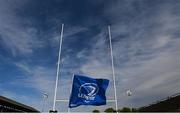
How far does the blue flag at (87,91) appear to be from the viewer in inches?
659

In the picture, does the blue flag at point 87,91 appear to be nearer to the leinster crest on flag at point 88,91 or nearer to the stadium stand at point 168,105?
the leinster crest on flag at point 88,91

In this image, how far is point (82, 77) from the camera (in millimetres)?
17406

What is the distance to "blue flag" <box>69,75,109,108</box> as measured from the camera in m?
16.8

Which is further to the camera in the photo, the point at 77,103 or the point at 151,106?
the point at 151,106

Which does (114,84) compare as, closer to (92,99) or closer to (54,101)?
(92,99)

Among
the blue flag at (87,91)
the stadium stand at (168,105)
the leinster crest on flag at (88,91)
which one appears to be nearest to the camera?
the blue flag at (87,91)

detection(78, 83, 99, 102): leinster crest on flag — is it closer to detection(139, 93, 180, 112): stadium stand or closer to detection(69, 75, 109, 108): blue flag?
detection(69, 75, 109, 108): blue flag

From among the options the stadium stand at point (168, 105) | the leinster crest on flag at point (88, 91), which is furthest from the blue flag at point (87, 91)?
the stadium stand at point (168, 105)

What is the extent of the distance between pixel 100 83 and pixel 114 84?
1370mm

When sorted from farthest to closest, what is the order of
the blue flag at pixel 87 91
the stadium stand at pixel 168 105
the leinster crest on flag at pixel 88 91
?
the stadium stand at pixel 168 105, the leinster crest on flag at pixel 88 91, the blue flag at pixel 87 91

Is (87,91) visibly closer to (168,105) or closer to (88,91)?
(88,91)

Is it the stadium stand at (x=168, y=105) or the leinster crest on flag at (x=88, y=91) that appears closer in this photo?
the leinster crest on flag at (x=88, y=91)

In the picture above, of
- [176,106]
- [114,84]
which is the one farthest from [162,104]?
[114,84]

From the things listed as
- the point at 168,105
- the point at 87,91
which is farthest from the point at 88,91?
the point at 168,105
